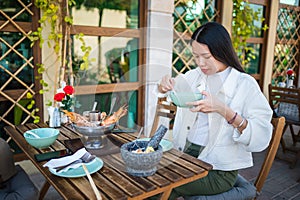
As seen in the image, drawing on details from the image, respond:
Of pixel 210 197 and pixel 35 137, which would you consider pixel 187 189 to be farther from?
pixel 35 137

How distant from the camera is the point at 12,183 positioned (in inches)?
54.6

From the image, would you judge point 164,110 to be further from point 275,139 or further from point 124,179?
point 124,179

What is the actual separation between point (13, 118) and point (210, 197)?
1.67 m

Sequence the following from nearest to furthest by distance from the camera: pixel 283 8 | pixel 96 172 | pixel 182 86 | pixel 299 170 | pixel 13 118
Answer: pixel 96 172, pixel 182 86, pixel 13 118, pixel 299 170, pixel 283 8

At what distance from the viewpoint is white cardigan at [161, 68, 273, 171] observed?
A: 115 cm

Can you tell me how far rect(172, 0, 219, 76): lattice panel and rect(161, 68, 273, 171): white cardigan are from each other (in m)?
1.70


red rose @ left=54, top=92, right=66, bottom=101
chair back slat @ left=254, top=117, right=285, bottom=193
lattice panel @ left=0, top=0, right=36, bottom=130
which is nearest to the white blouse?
chair back slat @ left=254, top=117, right=285, bottom=193

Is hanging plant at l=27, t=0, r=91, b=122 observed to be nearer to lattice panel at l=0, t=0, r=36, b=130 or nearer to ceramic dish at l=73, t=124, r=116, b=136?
lattice panel at l=0, t=0, r=36, b=130

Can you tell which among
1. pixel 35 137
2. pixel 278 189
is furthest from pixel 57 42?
pixel 278 189

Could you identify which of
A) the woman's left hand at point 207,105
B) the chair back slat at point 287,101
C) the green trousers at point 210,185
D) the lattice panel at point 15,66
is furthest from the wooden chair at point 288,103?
the lattice panel at point 15,66

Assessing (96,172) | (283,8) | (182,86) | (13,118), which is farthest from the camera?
(283,8)

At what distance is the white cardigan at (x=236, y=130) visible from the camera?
115 cm

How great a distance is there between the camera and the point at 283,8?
4.09m

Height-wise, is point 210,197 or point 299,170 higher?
point 210,197
